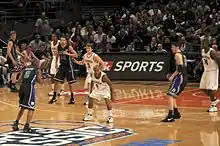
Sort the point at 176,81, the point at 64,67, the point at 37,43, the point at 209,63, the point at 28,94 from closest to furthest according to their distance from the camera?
the point at 28,94, the point at 176,81, the point at 209,63, the point at 64,67, the point at 37,43

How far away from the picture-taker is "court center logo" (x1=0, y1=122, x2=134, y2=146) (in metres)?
10.7

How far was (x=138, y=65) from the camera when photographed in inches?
902

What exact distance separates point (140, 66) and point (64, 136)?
11847 mm

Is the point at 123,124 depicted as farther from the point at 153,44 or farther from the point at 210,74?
the point at 153,44

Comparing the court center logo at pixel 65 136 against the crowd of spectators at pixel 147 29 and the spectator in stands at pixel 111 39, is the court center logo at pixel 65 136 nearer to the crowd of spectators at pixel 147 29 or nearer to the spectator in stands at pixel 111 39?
the crowd of spectators at pixel 147 29

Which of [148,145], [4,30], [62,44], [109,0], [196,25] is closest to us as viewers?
[148,145]

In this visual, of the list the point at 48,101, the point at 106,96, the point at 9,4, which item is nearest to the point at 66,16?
the point at 9,4

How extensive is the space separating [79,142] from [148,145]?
1.30 metres

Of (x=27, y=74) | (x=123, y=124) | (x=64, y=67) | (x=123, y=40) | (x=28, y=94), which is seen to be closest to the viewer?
(x=28, y=94)

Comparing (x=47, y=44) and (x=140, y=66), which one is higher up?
(x=47, y=44)

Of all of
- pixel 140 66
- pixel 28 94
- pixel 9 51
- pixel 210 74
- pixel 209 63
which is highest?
pixel 9 51

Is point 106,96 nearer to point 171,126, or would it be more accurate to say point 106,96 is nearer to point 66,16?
point 171,126

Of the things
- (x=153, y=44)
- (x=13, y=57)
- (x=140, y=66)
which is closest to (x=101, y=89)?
(x=13, y=57)

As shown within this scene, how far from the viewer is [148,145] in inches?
413
